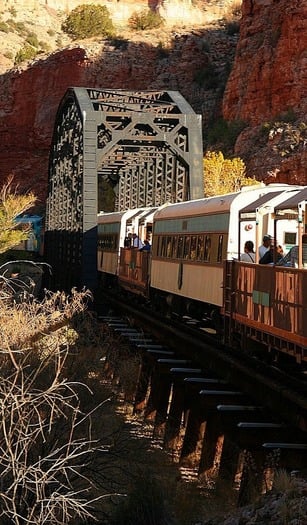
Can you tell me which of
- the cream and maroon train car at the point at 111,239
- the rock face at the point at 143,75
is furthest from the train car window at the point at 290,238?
the rock face at the point at 143,75

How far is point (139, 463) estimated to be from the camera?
1438 cm

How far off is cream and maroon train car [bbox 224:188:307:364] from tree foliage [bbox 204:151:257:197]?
3722 centimetres

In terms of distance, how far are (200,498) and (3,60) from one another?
362ft

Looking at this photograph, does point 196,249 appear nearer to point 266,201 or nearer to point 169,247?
point 169,247

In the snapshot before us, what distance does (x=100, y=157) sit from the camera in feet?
124

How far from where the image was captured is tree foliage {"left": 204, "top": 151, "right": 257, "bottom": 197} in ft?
180

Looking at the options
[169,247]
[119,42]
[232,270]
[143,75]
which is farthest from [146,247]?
[119,42]

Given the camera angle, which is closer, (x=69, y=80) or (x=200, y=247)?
(x=200, y=247)

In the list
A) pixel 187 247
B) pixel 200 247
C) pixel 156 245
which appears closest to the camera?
pixel 200 247

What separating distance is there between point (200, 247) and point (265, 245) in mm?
6289

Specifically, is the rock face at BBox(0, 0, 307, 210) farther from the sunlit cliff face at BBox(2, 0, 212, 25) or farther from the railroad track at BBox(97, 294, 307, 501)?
the railroad track at BBox(97, 294, 307, 501)

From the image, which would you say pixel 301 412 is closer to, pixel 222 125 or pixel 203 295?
pixel 203 295

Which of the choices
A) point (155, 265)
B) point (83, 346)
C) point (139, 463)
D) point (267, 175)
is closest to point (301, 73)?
point (267, 175)

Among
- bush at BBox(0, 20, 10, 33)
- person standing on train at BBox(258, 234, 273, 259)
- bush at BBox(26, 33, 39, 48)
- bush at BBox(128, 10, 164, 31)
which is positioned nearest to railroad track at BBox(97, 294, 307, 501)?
person standing on train at BBox(258, 234, 273, 259)
